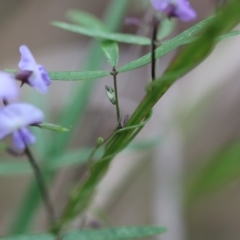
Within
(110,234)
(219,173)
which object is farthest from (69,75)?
(219,173)

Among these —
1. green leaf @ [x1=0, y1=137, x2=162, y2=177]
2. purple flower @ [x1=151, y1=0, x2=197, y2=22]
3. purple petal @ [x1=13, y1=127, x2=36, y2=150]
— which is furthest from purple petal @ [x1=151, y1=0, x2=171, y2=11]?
green leaf @ [x1=0, y1=137, x2=162, y2=177]

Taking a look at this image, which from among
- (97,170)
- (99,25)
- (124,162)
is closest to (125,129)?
(97,170)

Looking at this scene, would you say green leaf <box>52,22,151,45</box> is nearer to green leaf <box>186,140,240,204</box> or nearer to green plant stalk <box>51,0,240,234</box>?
green plant stalk <box>51,0,240,234</box>

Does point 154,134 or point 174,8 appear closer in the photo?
point 174,8

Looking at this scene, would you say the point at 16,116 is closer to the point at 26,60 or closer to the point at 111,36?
the point at 26,60

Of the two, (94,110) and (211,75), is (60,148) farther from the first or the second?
(211,75)

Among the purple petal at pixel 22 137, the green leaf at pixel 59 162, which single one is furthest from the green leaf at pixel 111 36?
the green leaf at pixel 59 162
